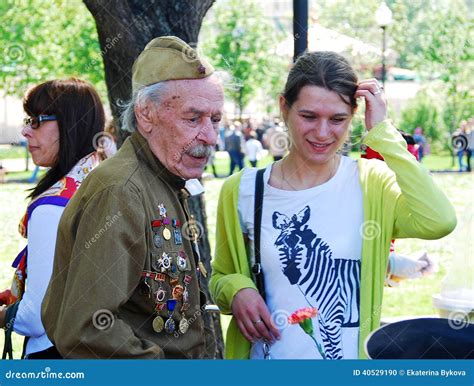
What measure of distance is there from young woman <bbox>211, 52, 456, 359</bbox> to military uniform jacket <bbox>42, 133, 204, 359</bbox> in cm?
26

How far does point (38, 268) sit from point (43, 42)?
28012 mm

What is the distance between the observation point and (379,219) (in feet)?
8.84

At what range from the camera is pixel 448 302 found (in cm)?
435

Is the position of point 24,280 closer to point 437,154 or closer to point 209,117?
point 209,117

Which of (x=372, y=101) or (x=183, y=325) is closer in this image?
(x=183, y=325)

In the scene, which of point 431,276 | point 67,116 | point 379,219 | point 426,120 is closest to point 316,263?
point 379,219

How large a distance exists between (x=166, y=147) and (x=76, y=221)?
0.34m

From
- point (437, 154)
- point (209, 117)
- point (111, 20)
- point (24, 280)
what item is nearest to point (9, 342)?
point (24, 280)

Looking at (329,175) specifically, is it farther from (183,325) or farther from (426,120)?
(426,120)

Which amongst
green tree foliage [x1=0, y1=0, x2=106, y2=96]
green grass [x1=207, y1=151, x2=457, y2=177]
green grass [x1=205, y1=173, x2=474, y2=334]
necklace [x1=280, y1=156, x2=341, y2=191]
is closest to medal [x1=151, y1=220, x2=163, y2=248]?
necklace [x1=280, y1=156, x2=341, y2=191]

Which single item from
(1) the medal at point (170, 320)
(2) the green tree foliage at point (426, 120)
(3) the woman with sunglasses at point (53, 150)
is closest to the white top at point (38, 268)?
(3) the woman with sunglasses at point (53, 150)

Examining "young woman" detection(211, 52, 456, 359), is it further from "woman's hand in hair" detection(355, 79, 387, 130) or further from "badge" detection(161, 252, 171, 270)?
"badge" detection(161, 252, 171, 270)

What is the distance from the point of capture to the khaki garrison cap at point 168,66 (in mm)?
2518
